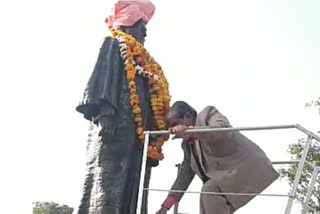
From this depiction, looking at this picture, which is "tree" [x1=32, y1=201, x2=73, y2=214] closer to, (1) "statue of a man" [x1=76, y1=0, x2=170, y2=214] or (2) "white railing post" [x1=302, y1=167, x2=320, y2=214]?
(1) "statue of a man" [x1=76, y1=0, x2=170, y2=214]

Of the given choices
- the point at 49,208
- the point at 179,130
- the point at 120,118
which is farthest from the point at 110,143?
the point at 49,208

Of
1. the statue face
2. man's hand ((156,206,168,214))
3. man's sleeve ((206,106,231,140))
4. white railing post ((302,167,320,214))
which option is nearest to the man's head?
man's sleeve ((206,106,231,140))

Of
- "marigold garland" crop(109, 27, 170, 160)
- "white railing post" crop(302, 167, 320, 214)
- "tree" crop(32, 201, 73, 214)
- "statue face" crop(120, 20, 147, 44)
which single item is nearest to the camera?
"white railing post" crop(302, 167, 320, 214)

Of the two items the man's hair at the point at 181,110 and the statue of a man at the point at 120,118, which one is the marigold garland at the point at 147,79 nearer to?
the statue of a man at the point at 120,118

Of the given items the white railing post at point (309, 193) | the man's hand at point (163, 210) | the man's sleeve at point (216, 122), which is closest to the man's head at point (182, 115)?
the man's sleeve at point (216, 122)

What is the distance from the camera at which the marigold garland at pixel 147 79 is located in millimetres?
4891

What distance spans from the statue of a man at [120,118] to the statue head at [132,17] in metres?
0.09

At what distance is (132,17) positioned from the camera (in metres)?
5.38

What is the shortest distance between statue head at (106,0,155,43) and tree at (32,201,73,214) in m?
21.4

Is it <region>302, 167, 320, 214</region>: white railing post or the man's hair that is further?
the man's hair

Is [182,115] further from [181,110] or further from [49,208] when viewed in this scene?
[49,208]

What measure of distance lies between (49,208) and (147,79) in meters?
22.4

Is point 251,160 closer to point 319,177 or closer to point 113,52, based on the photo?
point 319,177

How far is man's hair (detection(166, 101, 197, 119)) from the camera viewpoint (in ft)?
13.6
